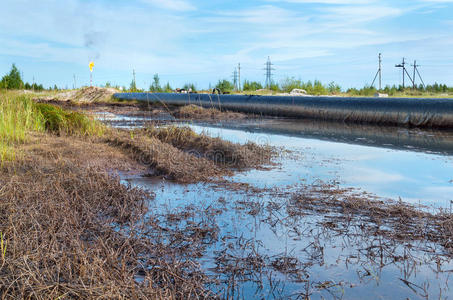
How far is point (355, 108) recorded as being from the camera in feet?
32.2

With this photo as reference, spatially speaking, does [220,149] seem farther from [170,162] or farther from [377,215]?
[377,215]

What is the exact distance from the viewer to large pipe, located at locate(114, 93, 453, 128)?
8.45m

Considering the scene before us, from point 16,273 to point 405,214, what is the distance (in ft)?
7.67

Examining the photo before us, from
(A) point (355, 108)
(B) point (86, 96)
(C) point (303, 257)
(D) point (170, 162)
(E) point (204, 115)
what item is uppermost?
(B) point (86, 96)

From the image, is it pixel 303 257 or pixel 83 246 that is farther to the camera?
pixel 303 257

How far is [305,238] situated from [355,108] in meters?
8.14

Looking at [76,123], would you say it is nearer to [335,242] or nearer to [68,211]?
[68,211]

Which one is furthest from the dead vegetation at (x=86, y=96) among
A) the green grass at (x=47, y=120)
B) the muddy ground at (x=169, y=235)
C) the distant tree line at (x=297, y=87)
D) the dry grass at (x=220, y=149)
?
the muddy ground at (x=169, y=235)

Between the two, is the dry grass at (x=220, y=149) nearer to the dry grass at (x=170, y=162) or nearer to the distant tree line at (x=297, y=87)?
the dry grass at (x=170, y=162)

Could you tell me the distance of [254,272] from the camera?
187 cm

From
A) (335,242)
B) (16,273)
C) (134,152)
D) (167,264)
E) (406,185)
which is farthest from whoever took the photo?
(134,152)

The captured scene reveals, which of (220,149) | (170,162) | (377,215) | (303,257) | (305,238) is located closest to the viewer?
(303,257)

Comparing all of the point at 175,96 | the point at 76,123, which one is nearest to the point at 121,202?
the point at 76,123

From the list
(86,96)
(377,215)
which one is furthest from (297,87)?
(377,215)
